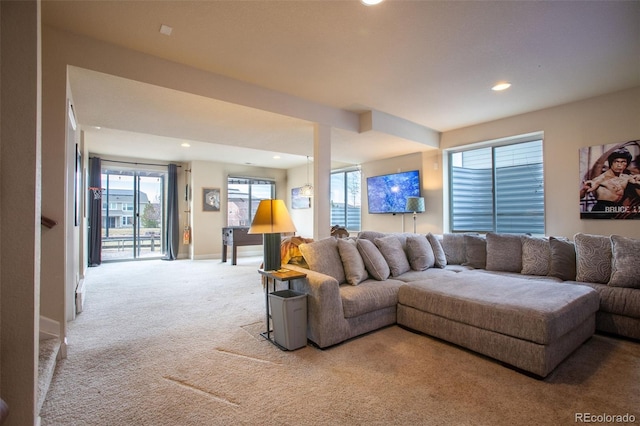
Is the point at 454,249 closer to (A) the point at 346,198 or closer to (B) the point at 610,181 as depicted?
(B) the point at 610,181

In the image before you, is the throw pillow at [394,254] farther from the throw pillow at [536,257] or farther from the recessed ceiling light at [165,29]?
the recessed ceiling light at [165,29]

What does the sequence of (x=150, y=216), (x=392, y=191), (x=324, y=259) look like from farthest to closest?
(x=150, y=216), (x=392, y=191), (x=324, y=259)

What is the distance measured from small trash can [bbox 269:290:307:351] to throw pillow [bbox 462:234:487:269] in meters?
2.71

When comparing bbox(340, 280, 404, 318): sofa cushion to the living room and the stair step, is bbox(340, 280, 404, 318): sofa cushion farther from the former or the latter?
the stair step

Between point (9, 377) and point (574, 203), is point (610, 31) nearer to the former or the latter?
point (574, 203)

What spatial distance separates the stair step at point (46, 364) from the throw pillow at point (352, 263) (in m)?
2.34

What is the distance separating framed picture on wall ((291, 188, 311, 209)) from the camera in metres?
8.59

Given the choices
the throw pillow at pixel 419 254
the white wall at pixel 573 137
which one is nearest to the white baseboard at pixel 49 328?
the throw pillow at pixel 419 254

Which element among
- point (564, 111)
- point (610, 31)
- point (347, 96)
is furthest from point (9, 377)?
point (564, 111)

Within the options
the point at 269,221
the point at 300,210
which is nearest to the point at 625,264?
the point at 269,221

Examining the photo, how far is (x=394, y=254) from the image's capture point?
3.56m

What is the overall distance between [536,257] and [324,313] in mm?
2774

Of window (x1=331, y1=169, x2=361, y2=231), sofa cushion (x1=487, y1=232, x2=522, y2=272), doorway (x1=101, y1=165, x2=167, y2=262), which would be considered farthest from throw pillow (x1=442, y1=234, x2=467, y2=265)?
doorway (x1=101, y1=165, x2=167, y2=262)
